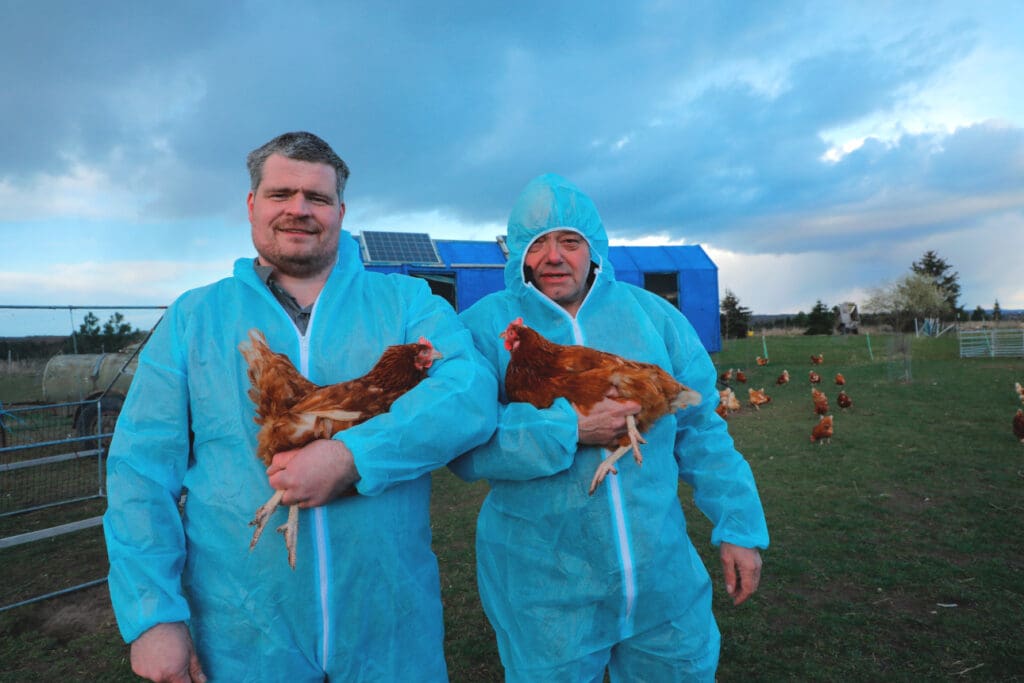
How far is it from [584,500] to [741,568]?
2.45ft

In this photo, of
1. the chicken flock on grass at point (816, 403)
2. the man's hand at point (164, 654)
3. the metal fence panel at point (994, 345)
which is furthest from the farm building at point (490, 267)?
the metal fence panel at point (994, 345)

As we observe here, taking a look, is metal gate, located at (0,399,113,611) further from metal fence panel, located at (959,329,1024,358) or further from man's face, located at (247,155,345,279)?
metal fence panel, located at (959,329,1024,358)

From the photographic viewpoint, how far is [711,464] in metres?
2.07

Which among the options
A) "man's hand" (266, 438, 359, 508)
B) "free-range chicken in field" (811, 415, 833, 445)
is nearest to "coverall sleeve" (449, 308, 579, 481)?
"man's hand" (266, 438, 359, 508)

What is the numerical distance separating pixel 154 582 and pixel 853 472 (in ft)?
26.9

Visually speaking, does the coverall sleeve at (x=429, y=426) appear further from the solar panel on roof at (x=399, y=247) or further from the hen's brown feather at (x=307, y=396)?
the solar panel on roof at (x=399, y=247)

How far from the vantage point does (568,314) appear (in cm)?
202

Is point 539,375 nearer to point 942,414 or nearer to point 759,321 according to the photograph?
point 942,414

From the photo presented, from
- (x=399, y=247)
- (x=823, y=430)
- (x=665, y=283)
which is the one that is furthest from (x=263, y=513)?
(x=665, y=283)

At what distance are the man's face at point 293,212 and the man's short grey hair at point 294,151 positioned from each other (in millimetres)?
18

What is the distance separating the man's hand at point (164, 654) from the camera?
1403 mm

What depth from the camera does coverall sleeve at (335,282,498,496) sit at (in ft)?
4.70

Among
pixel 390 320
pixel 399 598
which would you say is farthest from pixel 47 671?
pixel 390 320

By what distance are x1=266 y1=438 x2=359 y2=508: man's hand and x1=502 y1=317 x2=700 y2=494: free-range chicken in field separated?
683 mm
